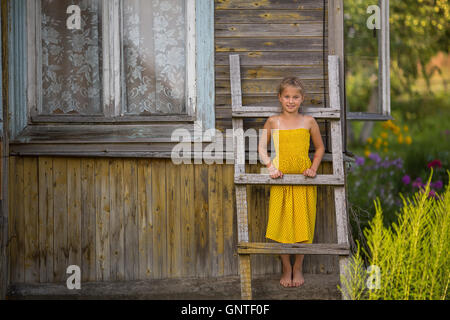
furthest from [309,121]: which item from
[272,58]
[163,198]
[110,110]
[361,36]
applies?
[361,36]

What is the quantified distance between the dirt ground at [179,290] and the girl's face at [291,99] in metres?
1.44

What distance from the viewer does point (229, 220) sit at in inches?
171

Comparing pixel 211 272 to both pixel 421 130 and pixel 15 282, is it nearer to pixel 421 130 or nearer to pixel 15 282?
pixel 15 282

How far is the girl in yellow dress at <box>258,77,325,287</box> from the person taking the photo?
399cm

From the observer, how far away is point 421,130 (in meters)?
11.4

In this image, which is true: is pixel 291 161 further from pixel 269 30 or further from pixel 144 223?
pixel 144 223

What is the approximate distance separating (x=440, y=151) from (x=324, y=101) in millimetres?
5516

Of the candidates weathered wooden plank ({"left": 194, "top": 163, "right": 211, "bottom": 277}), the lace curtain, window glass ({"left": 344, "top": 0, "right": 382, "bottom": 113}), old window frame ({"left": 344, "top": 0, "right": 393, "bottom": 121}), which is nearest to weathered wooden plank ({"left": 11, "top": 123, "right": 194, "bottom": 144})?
the lace curtain

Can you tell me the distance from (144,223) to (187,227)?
0.36 metres

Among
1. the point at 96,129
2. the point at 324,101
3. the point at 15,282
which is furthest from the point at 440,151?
the point at 15,282

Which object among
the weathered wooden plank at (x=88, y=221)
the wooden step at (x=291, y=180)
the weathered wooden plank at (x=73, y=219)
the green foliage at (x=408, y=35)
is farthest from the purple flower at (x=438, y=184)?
the weathered wooden plank at (x=73, y=219)

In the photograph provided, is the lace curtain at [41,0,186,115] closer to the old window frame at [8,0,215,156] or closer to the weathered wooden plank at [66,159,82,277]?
the old window frame at [8,0,215,156]

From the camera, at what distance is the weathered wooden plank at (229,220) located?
171 inches

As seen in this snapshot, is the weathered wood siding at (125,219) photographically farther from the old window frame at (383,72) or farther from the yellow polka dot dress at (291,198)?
the old window frame at (383,72)
